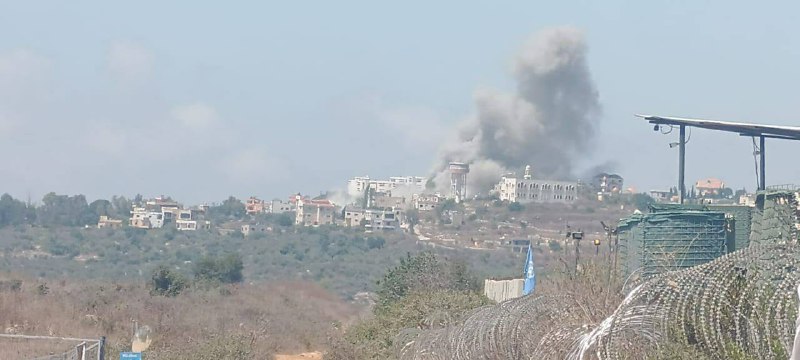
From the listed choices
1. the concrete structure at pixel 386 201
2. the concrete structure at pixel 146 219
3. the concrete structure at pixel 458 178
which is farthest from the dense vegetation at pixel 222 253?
the concrete structure at pixel 458 178

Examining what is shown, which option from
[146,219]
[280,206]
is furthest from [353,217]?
[280,206]

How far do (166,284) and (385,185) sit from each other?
3985 inches

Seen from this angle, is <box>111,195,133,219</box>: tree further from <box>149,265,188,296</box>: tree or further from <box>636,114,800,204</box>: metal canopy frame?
<box>636,114,800,204</box>: metal canopy frame

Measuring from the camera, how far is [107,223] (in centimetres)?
11794

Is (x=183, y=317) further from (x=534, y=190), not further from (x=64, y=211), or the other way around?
(x=64, y=211)

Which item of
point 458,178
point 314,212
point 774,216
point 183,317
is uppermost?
point 458,178

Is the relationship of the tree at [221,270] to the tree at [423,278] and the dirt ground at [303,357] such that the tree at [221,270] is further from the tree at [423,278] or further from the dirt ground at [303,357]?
the dirt ground at [303,357]

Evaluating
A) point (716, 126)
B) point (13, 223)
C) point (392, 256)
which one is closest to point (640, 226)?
point (716, 126)

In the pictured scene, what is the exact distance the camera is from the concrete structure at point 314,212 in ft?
423

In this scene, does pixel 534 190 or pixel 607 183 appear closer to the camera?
pixel 534 190

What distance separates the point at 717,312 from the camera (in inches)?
440

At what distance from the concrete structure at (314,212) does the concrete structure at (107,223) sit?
17.0m

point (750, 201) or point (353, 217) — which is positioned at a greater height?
point (353, 217)

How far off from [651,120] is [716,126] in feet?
4.70
